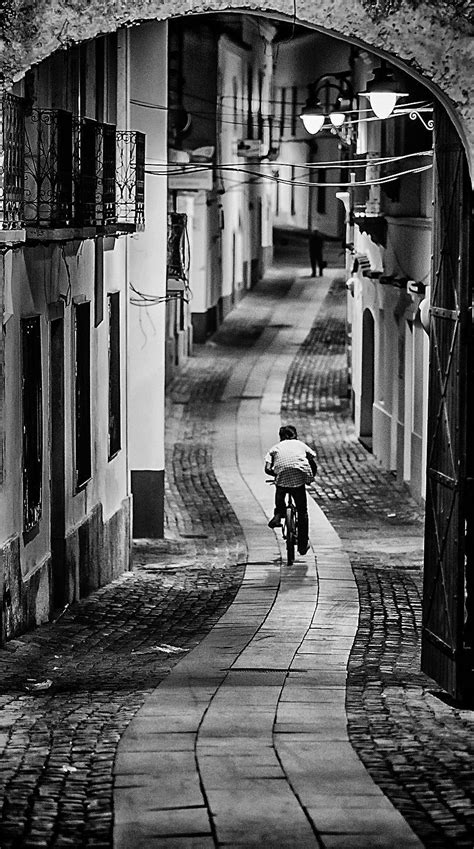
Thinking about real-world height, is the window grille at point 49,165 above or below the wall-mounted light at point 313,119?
below

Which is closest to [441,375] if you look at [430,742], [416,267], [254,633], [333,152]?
[430,742]

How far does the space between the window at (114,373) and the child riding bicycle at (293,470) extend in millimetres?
1753

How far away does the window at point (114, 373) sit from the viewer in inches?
670

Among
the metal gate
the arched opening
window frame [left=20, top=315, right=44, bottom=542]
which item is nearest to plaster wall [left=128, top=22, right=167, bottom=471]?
the arched opening

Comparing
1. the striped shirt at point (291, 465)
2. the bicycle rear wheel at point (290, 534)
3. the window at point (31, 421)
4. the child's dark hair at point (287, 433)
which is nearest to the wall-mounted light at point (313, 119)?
the child's dark hair at point (287, 433)

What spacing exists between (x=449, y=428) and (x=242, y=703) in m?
2.17

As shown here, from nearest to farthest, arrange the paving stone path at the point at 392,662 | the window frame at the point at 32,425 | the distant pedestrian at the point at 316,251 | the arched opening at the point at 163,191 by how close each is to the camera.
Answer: the paving stone path at the point at 392,662 < the arched opening at the point at 163,191 < the window frame at the point at 32,425 < the distant pedestrian at the point at 316,251

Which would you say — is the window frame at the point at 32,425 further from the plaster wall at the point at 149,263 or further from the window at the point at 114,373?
the plaster wall at the point at 149,263

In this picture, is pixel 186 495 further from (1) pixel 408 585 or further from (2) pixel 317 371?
(2) pixel 317 371

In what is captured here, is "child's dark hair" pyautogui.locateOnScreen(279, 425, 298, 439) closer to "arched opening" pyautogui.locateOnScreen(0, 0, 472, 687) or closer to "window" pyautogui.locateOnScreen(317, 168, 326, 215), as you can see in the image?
"arched opening" pyautogui.locateOnScreen(0, 0, 472, 687)

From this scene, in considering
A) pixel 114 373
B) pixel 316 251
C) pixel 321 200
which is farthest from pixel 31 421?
pixel 321 200

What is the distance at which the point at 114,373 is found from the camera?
1720cm

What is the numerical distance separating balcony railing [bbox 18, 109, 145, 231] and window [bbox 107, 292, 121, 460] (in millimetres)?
1015

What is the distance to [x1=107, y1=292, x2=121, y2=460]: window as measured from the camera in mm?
17016
